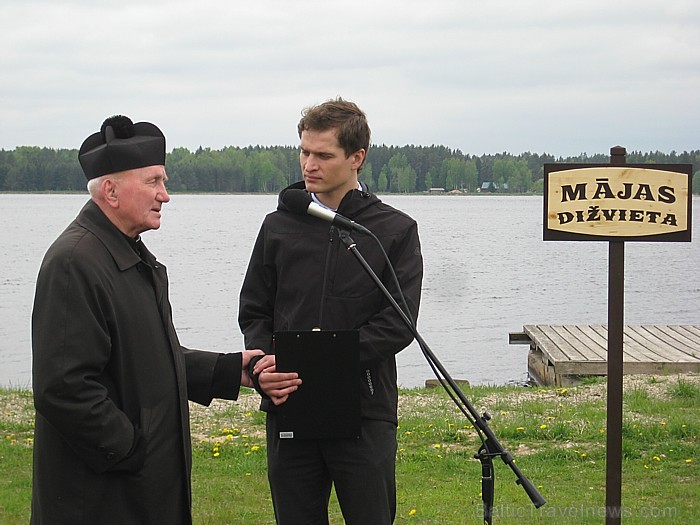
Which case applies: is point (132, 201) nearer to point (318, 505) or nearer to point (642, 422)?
point (318, 505)

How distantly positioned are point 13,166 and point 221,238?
114 ft

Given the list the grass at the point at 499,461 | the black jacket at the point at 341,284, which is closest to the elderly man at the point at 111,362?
the black jacket at the point at 341,284

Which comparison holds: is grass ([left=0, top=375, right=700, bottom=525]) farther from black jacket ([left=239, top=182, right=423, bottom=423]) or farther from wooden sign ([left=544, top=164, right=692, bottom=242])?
black jacket ([left=239, top=182, right=423, bottom=423])

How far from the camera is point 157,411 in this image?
346 cm

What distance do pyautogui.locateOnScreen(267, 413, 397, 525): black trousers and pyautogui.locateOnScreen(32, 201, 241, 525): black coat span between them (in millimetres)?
452

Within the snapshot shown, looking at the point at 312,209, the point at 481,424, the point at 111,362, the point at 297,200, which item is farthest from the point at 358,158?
the point at 111,362

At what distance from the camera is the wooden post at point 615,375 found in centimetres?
537

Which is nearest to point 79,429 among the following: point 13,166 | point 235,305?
point 235,305

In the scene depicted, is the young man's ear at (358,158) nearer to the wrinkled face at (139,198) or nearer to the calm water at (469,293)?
the wrinkled face at (139,198)

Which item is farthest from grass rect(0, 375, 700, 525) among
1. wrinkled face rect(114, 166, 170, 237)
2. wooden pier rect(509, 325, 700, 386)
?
wrinkled face rect(114, 166, 170, 237)

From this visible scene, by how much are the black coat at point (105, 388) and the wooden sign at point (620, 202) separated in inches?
106

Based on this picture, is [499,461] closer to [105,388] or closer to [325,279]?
[325,279]

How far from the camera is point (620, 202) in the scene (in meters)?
5.47

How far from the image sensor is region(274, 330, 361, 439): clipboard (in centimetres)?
379
